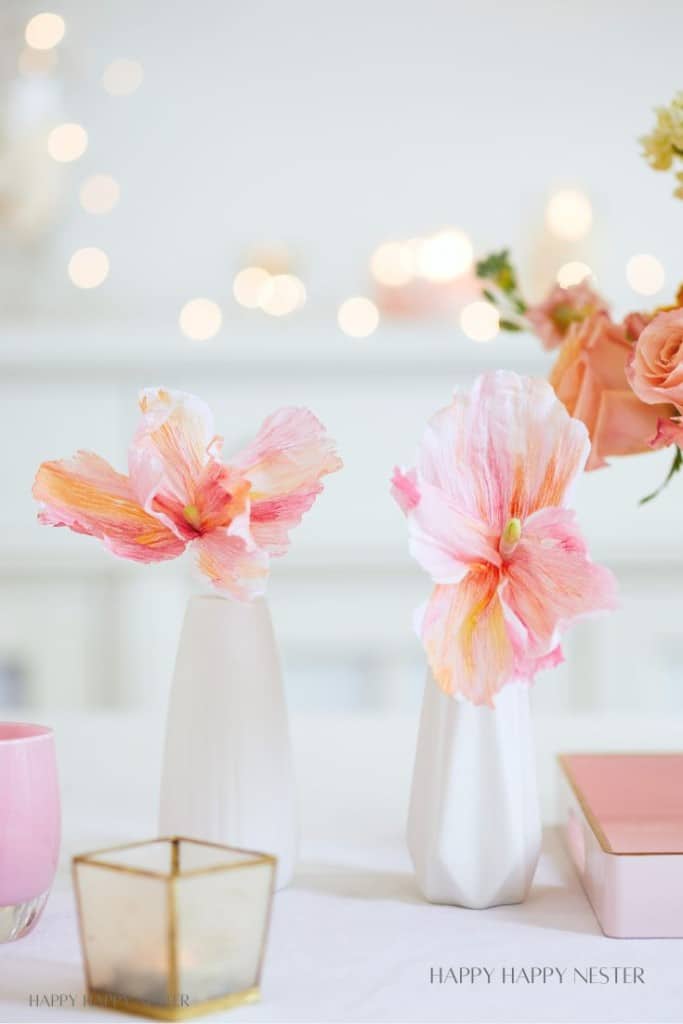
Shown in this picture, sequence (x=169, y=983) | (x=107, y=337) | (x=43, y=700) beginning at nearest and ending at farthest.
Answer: (x=169, y=983) < (x=107, y=337) < (x=43, y=700)

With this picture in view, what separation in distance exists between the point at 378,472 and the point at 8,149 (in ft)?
2.69

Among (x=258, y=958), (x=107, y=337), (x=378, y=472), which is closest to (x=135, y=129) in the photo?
(x=107, y=337)

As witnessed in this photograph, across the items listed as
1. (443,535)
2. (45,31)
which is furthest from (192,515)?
(45,31)

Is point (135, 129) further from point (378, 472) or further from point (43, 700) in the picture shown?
point (43, 700)

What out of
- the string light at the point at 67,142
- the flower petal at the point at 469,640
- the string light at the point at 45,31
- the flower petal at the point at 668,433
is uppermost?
the string light at the point at 45,31

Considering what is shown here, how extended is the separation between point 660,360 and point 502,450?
0.40 feet

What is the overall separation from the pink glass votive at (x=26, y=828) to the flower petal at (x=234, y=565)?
11cm

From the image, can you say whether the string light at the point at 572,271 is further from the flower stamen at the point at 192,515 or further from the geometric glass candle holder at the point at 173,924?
the geometric glass candle holder at the point at 173,924

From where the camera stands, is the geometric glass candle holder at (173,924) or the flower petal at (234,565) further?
the flower petal at (234,565)

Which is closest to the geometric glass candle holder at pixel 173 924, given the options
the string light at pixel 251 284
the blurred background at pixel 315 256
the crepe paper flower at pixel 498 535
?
the crepe paper flower at pixel 498 535

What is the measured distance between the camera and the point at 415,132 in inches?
86.4

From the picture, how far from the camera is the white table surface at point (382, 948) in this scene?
1.63ft

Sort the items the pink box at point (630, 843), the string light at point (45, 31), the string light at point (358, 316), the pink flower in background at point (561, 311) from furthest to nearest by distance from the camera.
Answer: the string light at point (45, 31) → the string light at point (358, 316) → the pink flower in background at point (561, 311) → the pink box at point (630, 843)

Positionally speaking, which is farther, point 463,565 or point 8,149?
point 8,149
